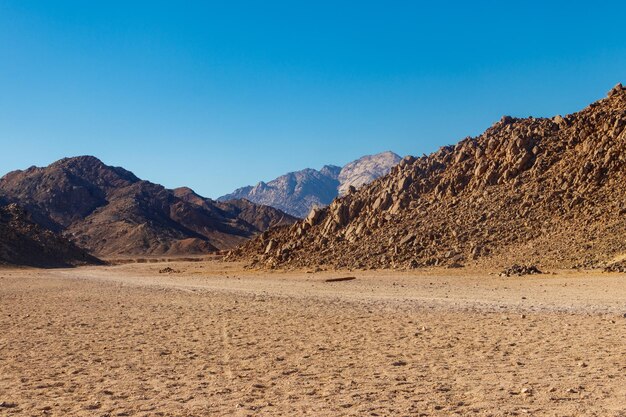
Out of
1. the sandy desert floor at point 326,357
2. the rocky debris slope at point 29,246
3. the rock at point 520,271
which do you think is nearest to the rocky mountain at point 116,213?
the rocky debris slope at point 29,246

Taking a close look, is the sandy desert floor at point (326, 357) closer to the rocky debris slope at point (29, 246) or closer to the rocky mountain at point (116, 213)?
the rocky debris slope at point (29, 246)

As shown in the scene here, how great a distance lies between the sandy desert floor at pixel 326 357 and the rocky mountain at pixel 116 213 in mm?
107477

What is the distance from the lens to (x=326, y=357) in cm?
1136

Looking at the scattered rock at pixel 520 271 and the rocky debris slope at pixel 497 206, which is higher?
the rocky debris slope at pixel 497 206

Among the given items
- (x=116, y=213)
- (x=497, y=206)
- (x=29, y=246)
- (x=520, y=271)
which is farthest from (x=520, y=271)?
(x=116, y=213)

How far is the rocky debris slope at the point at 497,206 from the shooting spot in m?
34.8

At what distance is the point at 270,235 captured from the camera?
62156 millimetres

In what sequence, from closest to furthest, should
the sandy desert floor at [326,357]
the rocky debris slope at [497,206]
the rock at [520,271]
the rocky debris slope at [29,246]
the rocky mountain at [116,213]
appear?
the sandy desert floor at [326,357], the rock at [520,271], the rocky debris slope at [497,206], the rocky debris slope at [29,246], the rocky mountain at [116,213]

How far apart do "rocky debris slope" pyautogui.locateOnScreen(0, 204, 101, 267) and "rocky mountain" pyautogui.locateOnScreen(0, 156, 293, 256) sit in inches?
1499

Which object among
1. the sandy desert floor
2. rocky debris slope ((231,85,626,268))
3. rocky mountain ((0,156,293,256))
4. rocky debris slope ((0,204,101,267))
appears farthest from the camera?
rocky mountain ((0,156,293,256))

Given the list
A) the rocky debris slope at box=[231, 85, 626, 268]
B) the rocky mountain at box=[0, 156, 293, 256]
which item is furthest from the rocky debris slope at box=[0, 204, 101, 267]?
the rocky mountain at box=[0, 156, 293, 256]

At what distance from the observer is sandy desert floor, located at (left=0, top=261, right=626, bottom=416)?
8.04m

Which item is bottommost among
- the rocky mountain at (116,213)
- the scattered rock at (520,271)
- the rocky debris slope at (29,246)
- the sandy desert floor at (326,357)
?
the sandy desert floor at (326,357)

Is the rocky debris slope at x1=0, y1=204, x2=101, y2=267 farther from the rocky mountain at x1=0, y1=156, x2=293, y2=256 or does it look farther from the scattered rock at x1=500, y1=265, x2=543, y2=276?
the scattered rock at x1=500, y1=265, x2=543, y2=276
